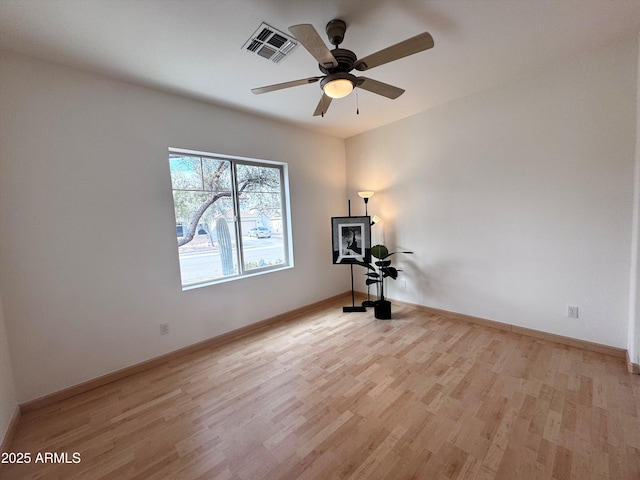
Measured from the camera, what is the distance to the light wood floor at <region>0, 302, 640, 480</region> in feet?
4.80

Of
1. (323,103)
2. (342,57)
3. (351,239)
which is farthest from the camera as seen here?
(351,239)

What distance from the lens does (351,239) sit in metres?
3.88

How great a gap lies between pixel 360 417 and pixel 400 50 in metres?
2.43

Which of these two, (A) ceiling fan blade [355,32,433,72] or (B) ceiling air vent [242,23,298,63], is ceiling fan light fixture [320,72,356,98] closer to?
(A) ceiling fan blade [355,32,433,72]

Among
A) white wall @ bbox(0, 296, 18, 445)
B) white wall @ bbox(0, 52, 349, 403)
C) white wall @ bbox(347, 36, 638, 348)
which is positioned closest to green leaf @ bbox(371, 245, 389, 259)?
white wall @ bbox(347, 36, 638, 348)

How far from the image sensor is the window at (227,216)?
290cm

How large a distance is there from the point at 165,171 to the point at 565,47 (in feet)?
12.7

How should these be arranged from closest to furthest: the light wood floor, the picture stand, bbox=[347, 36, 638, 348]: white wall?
1. the light wood floor
2. bbox=[347, 36, 638, 348]: white wall
3. the picture stand

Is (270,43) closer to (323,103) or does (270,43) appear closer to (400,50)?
(323,103)

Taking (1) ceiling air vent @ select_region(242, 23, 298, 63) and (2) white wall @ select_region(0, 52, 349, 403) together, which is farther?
(2) white wall @ select_region(0, 52, 349, 403)

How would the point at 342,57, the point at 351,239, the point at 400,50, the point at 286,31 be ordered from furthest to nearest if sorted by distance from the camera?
the point at 351,239, the point at 286,31, the point at 342,57, the point at 400,50

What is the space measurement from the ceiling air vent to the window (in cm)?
136

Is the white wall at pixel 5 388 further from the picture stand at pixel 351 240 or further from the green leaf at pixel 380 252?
the green leaf at pixel 380 252

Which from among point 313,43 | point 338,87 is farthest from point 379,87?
point 313,43
